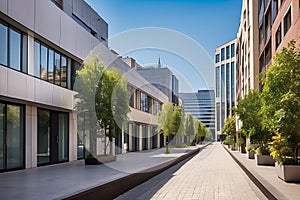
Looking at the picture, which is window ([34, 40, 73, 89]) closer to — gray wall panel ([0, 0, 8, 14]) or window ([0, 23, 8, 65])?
window ([0, 23, 8, 65])

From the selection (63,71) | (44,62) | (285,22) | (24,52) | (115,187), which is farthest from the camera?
(285,22)

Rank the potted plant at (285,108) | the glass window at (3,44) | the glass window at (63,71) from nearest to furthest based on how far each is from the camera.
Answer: the potted plant at (285,108) < the glass window at (3,44) < the glass window at (63,71)

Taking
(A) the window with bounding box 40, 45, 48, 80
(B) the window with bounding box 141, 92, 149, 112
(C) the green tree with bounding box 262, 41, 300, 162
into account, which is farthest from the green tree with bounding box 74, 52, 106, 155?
(B) the window with bounding box 141, 92, 149, 112

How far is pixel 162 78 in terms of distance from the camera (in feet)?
171

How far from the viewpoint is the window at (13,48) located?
1662 cm

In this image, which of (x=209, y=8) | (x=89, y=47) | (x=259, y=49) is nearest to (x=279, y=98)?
(x=209, y=8)

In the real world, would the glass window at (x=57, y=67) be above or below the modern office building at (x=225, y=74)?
below

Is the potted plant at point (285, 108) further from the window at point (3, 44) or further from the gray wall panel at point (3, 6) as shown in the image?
the window at point (3, 44)

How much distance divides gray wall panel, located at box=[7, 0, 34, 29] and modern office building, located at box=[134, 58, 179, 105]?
1929 cm

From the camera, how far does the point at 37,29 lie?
18.8 meters

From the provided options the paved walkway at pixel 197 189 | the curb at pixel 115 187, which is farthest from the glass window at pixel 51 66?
the paved walkway at pixel 197 189

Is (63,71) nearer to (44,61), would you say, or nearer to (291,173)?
(44,61)

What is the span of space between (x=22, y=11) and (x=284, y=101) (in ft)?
36.7

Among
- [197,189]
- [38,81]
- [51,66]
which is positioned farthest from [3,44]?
[197,189]
